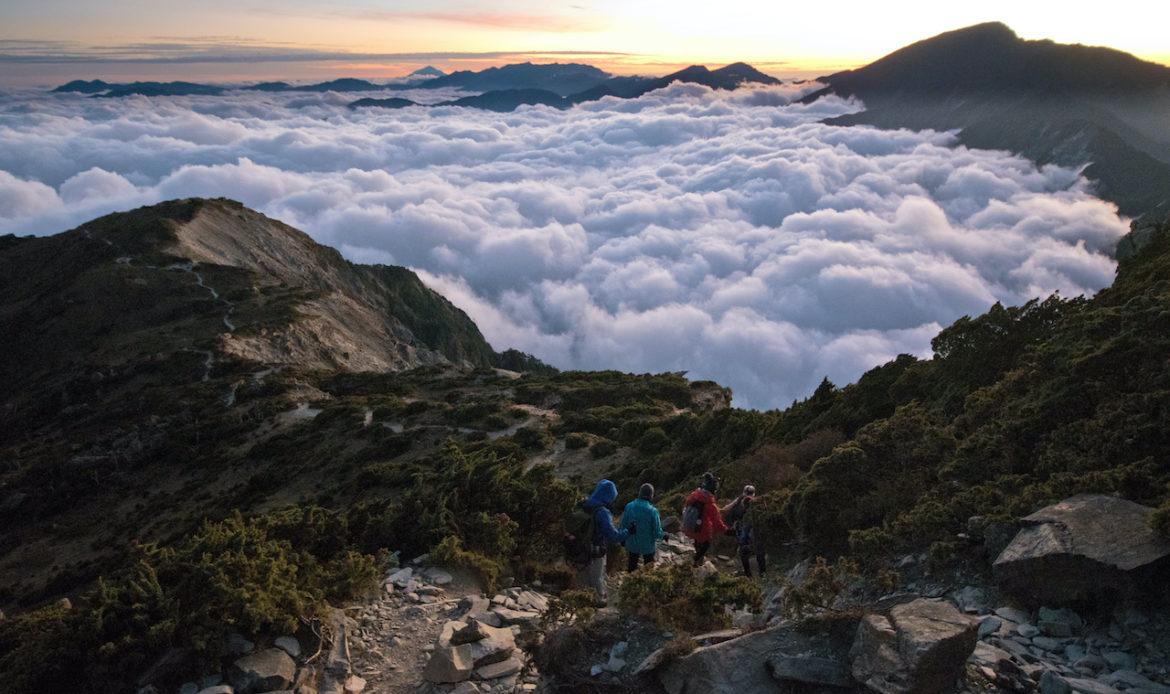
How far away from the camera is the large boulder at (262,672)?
23.2 feet

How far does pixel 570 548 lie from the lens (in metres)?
10.6

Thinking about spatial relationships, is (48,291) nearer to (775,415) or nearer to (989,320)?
(775,415)

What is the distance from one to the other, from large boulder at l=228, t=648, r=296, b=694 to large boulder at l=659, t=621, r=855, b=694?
383cm

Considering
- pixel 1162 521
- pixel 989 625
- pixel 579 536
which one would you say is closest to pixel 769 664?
pixel 989 625

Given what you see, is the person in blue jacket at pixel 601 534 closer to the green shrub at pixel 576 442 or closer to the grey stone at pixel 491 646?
the grey stone at pixel 491 646

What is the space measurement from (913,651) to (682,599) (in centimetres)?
237

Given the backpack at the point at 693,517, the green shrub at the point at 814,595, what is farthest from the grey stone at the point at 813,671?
the backpack at the point at 693,517

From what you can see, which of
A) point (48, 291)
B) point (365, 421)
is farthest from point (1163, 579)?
point (48, 291)

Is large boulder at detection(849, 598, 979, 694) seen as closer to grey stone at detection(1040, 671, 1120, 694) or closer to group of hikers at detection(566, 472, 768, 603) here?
grey stone at detection(1040, 671, 1120, 694)

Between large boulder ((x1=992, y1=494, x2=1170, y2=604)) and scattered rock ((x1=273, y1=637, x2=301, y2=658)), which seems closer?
large boulder ((x1=992, y1=494, x2=1170, y2=604))

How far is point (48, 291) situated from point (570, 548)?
75.0 metres

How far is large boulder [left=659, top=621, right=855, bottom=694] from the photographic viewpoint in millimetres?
5922

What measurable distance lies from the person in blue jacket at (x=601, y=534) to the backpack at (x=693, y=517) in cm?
111

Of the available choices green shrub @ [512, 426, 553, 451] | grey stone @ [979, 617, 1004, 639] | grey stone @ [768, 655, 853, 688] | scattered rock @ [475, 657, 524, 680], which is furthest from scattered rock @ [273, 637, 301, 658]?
green shrub @ [512, 426, 553, 451]
